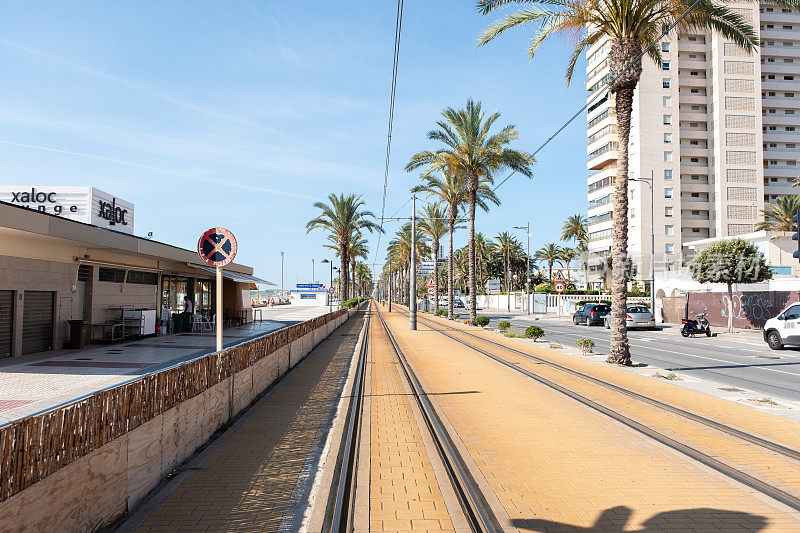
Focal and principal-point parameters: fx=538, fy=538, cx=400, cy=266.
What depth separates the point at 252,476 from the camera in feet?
19.4

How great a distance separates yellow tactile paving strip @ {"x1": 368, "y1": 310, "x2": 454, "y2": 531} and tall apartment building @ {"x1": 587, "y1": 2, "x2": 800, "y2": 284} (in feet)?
199

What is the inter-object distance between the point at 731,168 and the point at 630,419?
68803mm

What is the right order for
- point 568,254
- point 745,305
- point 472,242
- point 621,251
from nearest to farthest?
1. point 621,251
2. point 745,305
3. point 472,242
4. point 568,254

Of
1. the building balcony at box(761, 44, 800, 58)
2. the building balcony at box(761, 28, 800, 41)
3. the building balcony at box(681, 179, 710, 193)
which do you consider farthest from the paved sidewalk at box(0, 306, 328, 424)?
the building balcony at box(761, 28, 800, 41)

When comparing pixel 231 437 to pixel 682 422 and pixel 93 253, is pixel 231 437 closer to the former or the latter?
pixel 682 422

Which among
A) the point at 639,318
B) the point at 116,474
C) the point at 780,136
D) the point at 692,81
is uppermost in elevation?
the point at 692,81

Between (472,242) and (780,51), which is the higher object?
(780,51)

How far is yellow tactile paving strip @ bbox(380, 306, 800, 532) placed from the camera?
15.4 ft

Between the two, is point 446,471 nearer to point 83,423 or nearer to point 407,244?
point 83,423

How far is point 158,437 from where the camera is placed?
5707 millimetres

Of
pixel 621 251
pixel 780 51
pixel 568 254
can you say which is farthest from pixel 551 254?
pixel 621 251

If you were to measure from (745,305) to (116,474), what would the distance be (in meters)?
36.9

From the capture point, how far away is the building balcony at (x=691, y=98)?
66438 mm

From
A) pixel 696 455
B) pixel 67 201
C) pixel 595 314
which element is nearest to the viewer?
pixel 696 455
